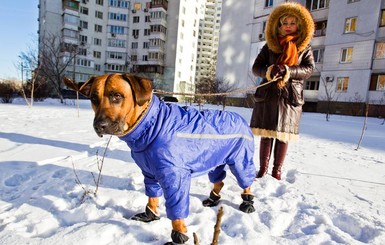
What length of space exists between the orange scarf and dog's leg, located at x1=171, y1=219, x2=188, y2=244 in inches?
87.7

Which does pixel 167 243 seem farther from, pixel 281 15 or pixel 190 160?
pixel 281 15

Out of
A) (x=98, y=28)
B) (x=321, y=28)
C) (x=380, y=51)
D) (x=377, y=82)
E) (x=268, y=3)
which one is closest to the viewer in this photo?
(x=380, y=51)

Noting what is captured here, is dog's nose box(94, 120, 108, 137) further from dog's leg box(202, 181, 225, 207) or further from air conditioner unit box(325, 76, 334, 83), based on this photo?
air conditioner unit box(325, 76, 334, 83)

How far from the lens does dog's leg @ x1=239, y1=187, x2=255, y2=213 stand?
235 centimetres

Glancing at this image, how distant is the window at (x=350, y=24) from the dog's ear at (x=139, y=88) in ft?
82.9

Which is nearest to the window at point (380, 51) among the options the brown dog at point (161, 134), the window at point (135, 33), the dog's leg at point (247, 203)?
the dog's leg at point (247, 203)

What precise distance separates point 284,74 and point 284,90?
252 mm

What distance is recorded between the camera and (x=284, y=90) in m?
3.01

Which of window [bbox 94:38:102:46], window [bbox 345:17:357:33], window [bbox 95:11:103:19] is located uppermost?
window [bbox 95:11:103:19]

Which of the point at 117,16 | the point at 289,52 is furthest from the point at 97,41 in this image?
the point at 289,52

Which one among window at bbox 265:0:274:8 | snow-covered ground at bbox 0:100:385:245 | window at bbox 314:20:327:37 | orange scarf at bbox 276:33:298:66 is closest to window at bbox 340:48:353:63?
window at bbox 314:20:327:37

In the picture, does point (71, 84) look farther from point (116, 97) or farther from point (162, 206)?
point (162, 206)

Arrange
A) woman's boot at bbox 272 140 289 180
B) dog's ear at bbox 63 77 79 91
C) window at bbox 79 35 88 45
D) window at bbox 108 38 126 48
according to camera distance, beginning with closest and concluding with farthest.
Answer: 1. dog's ear at bbox 63 77 79 91
2. woman's boot at bbox 272 140 289 180
3. window at bbox 79 35 88 45
4. window at bbox 108 38 126 48

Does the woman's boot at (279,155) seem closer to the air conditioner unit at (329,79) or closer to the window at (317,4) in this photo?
the air conditioner unit at (329,79)
